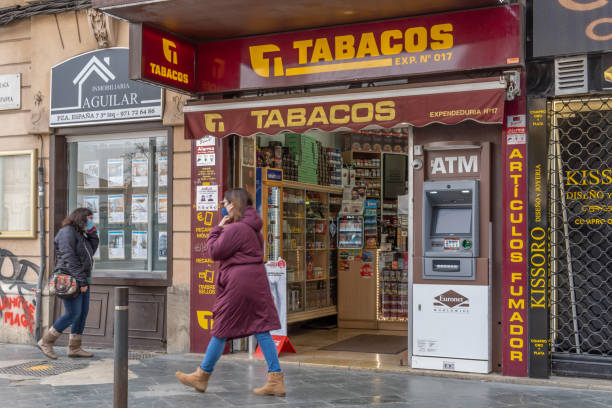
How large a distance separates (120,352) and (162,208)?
4325 millimetres

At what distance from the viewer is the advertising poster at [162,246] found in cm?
897

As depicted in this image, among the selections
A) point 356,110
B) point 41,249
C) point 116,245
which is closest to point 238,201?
point 356,110

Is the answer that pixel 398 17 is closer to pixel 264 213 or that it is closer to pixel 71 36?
pixel 264 213

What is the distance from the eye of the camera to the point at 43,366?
7.83m

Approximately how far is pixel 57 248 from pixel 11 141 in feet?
7.23

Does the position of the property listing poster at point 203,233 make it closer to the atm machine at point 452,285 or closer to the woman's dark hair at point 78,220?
the woman's dark hair at point 78,220

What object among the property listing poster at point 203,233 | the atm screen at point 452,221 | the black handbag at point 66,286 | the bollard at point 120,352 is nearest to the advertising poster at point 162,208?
the property listing poster at point 203,233

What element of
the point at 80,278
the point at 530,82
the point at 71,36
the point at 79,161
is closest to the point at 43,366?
the point at 80,278

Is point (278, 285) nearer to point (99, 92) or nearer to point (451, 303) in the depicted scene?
point (451, 303)

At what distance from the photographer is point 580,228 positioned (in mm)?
7031

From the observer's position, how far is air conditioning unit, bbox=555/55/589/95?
6742 millimetres

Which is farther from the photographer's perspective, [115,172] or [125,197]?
[115,172]

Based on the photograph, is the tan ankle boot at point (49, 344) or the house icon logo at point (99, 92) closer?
the tan ankle boot at point (49, 344)

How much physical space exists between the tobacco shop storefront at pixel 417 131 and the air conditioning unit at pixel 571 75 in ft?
1.21
